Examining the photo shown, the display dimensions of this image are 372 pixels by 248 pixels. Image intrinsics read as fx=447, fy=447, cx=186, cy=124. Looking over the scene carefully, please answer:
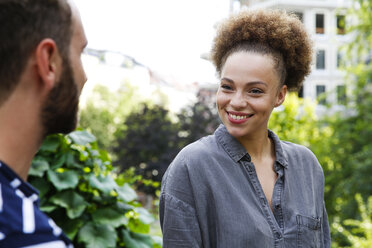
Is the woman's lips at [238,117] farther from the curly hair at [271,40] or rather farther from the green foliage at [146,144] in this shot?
the green foliage at [146,144]

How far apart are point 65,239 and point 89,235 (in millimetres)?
1547

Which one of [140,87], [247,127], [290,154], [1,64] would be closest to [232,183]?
[247,127]

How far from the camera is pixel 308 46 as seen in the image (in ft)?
6.95

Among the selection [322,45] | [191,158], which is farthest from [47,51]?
[322,45]

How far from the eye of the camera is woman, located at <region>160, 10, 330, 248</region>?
68.6 inches

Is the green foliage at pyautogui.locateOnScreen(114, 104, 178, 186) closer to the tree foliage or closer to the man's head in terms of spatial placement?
the tree foliage

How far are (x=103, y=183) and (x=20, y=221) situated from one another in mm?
1696

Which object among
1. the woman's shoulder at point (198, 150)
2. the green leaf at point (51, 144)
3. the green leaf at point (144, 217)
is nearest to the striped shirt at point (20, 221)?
the woman's shoulder at point (198, 150)

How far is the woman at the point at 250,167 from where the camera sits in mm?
1742

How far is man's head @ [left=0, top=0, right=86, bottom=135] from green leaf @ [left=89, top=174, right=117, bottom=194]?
1.39 m

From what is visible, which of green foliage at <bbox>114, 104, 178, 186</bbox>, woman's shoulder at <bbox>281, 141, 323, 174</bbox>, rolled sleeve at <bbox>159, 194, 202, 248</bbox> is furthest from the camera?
green foliage at <bbox>114, 104, 178, 186</bbox>

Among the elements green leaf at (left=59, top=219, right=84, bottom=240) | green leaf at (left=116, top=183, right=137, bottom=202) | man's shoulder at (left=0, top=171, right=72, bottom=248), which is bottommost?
green leaf at (left=59, top=219, right=84, bottom=240)

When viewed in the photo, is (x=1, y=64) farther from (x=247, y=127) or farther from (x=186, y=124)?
(x=186, y=124)

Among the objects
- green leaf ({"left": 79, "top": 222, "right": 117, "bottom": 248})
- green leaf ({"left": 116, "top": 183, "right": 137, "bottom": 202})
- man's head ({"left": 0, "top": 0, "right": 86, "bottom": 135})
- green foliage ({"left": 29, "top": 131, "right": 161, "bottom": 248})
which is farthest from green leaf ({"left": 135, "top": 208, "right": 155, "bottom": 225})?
man's head ({"left": 0, "top": 0, "right": 86, "bottom": 135})
